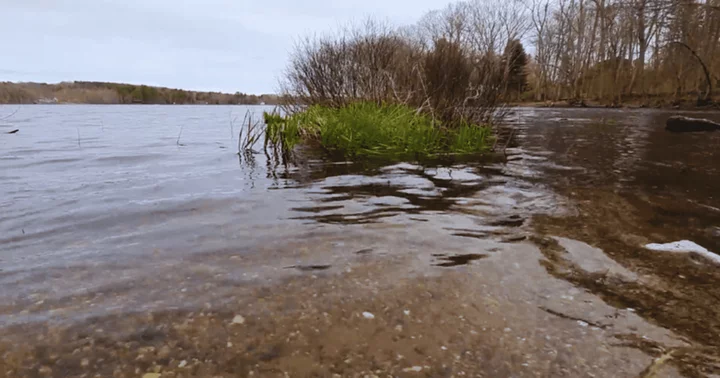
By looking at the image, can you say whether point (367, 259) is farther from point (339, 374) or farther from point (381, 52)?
point (381, 52)

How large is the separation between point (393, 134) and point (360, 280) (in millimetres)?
5809

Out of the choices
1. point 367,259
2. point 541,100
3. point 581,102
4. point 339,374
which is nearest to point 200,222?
point 367,259

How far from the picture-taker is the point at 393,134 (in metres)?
7.99

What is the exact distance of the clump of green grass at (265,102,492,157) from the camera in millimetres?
7832

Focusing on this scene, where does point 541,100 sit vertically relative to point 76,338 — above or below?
above

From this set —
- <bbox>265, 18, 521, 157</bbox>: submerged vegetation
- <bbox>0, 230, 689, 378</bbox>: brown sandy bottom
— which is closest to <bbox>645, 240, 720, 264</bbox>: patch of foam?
<bbox>0, 230, 689, 378</bbox>: brown sandy bottom

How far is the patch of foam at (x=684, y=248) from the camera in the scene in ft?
9.16

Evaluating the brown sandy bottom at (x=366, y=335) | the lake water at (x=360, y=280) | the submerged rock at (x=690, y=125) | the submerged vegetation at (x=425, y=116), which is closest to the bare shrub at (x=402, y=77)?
the submerged vegetation at (x=425, y=116)

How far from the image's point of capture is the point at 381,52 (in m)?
11.5

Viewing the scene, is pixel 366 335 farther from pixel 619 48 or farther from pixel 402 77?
pixel 619 48

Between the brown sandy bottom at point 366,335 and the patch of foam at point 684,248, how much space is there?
1125 mm

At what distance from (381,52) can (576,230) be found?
30.6 feet

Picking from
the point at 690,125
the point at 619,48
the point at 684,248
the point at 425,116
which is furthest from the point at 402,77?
the point at 619,48

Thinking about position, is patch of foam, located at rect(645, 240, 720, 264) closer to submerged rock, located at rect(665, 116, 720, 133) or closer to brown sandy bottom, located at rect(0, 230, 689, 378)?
brown sandy bottom, located at rect(0, 230, 689, 378)
